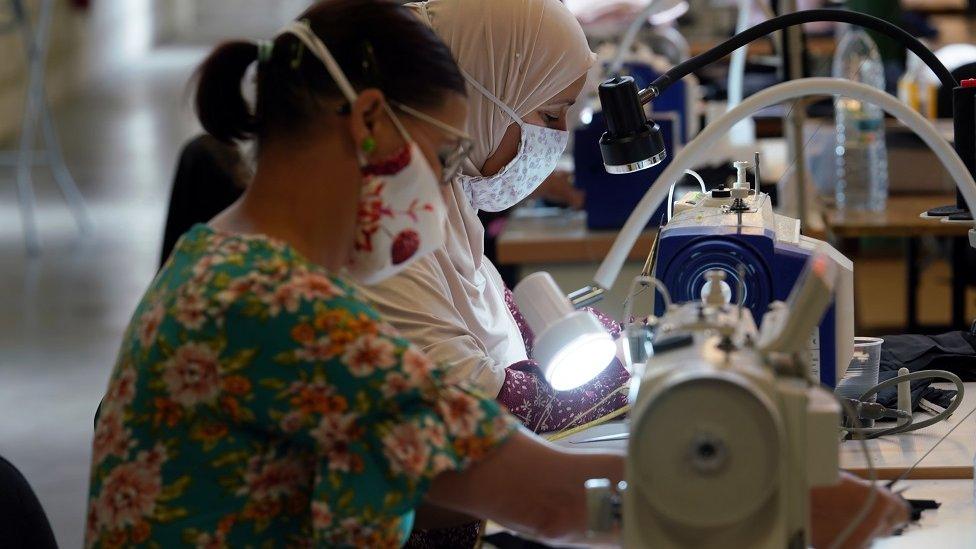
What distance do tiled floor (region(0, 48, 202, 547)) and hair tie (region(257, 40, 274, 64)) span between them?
225mm

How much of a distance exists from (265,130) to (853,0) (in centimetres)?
494

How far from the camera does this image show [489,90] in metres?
1.96

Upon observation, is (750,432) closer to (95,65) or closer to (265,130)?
(265,130)

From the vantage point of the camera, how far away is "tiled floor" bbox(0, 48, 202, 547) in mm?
3598

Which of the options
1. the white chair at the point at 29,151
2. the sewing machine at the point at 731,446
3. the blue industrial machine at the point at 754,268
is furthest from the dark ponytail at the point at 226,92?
the white chair at the point at 29,151

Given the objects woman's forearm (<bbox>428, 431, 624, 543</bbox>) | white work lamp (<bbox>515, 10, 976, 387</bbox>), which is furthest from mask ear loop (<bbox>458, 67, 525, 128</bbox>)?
woman's forearm (<bbox>428, 431, 624, 543</bbox>)

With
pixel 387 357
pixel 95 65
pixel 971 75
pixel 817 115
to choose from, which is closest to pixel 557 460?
pixel 387 357

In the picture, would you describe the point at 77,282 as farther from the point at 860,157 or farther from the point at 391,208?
the point at 391,208

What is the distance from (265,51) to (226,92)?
90 millimetres

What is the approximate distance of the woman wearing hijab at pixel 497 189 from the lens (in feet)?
5.73

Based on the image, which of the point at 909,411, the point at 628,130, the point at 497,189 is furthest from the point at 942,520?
the point at 497,189

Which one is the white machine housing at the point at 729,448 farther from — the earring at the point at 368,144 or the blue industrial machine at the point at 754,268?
the blue industrial machine at the point at 754,268

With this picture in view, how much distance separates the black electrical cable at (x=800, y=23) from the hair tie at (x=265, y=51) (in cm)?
54

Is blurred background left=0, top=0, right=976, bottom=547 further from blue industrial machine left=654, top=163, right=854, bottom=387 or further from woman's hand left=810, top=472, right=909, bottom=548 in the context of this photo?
woman's hand left=810, top=472, right=909, bottom=548
